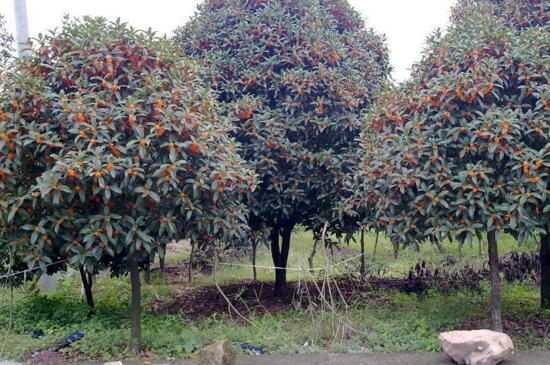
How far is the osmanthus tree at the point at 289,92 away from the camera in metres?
6.09

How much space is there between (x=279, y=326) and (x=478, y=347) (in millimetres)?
1934

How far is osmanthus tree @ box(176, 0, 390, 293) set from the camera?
6086 millimetres

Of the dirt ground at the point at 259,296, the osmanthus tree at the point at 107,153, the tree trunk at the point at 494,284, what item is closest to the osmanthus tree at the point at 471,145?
the tree trunk at the point at 494,284

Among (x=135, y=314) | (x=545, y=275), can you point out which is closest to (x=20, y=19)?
(x=135, y=314)

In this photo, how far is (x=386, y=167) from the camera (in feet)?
15.8

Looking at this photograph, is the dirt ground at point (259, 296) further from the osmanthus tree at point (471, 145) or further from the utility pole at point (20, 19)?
the utility pole at point (20, 19)

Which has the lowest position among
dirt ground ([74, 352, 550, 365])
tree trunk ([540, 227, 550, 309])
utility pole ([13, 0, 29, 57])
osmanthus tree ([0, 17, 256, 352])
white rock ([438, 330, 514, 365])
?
dirt ground ([74, 352, 550, 365])

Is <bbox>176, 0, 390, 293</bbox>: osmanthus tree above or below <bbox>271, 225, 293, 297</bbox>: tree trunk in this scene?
above

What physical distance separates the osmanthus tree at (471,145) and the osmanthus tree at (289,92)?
1.21 metres

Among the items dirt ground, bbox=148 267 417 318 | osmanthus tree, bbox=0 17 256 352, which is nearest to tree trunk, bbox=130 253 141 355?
osmanthus tree, bbox=0 17 256 352

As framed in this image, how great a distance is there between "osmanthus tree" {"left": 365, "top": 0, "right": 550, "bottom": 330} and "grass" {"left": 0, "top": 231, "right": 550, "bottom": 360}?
0.74 meters

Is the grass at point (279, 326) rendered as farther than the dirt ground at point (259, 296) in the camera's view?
No

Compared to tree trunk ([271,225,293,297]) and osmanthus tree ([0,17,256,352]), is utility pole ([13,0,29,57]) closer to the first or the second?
osmanthus tree ([0,17,256,352])

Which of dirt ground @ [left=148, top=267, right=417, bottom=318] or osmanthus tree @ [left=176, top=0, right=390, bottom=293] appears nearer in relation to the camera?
osmanthus tree @ [left=176, top=0, right=390, bottom=293]
